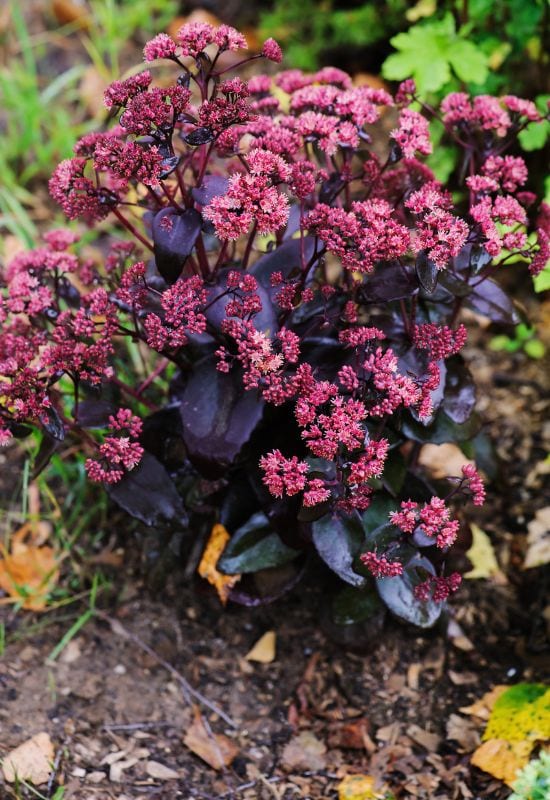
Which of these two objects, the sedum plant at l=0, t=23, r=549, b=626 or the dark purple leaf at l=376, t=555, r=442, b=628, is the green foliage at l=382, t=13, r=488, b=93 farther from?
the dark purple leaf at l=376, t=555, r=442, b=628

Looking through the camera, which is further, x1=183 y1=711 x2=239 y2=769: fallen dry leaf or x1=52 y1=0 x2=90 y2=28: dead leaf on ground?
x1=52 y1=0 x2=90 y2=28: dead leaf on ground

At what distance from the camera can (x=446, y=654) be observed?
7.63 ft

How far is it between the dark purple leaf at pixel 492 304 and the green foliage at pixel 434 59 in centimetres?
75

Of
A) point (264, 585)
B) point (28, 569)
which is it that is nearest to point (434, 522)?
point (264, 585)

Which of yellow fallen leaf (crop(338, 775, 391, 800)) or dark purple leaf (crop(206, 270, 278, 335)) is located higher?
dark purple leaf (crop(206, 270, 278, 335))

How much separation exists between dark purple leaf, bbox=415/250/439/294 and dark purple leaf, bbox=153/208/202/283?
466 millimetres

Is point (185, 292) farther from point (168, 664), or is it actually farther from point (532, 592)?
point (532, 592)

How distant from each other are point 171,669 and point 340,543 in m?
0.70

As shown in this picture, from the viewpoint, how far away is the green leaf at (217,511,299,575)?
2.03 meters

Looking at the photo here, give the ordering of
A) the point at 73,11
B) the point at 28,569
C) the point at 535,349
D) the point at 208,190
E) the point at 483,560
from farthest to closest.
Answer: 1. the point at 73,11
2. the point at 535,349
3. the point at 483,560
4. the point at 28,569
5. the point at 208,190

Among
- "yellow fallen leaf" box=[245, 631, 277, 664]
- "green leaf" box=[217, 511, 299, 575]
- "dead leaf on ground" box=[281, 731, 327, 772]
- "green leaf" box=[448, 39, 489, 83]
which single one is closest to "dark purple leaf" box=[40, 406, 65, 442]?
"green leaf" box=[217, 511, 299, 575]

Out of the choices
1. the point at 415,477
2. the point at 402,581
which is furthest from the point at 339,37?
the point at 402,581

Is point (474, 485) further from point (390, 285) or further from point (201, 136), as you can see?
point (201, 136)

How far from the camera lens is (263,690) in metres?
2.24
